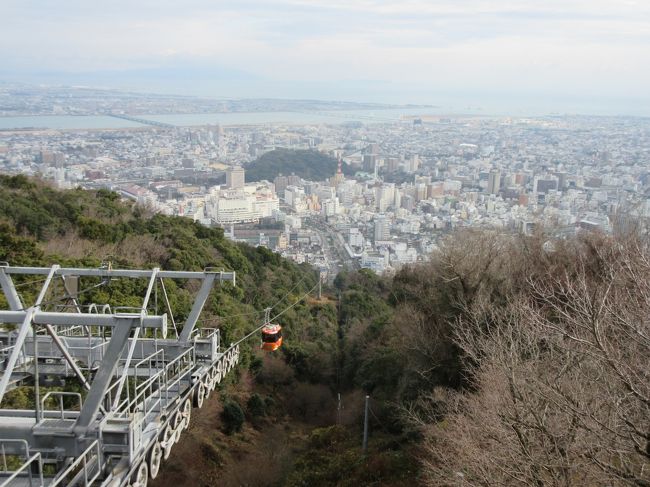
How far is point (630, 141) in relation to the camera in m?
48.6

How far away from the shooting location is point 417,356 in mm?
11656

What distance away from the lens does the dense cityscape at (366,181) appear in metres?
27.7

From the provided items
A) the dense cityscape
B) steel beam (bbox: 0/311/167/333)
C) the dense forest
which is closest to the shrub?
the dense forest

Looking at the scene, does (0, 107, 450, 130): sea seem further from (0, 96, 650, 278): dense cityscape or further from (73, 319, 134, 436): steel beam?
(73, 319, 134, 436): steel beam

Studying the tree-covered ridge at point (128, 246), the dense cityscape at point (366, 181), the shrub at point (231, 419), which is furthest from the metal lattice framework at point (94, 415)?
the dense cityscape at point (366, 181)

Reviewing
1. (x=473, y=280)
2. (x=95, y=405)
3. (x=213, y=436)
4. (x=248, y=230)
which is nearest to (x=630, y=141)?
(x=248, y=230)

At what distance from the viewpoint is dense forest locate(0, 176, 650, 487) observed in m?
5.00

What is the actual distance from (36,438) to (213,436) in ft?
29.3

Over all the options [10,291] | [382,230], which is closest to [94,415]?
[10,291]

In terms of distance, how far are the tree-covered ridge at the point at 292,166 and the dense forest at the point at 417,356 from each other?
25506 mm

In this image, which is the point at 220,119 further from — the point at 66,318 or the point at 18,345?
the point at 18,345

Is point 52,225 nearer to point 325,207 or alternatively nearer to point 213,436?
point 213,436

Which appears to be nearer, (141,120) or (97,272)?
(97,272)

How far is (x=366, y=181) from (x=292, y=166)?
21.8 ft
